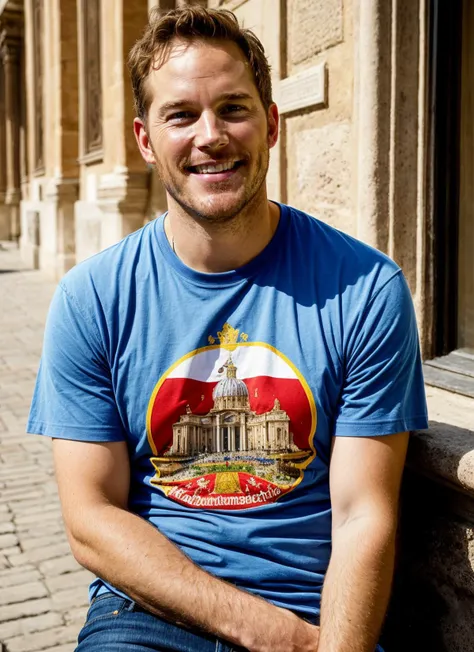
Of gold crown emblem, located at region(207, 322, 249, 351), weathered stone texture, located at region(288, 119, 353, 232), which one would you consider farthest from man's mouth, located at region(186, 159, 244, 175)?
weathered stone texture, located at region(288, 119, 353, 232)

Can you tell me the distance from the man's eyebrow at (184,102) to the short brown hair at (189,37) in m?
0.09

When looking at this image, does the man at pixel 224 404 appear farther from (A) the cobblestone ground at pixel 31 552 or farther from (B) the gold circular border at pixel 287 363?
(A) the cobblestone ground at pixel 31 552

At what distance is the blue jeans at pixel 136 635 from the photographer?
177 cm

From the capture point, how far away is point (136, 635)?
5.89 ft

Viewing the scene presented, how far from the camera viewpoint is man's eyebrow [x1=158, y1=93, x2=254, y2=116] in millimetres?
2023

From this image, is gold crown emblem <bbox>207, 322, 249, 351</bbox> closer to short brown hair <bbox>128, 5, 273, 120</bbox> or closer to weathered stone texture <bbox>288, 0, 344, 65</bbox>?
short brown hair <bbox>128, 5, 273, 120</bbox>

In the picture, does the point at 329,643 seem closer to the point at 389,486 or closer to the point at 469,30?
the point at 389,486

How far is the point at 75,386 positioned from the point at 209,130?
0.72m

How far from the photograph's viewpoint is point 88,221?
11.5 metres

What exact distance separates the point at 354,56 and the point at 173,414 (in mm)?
2251

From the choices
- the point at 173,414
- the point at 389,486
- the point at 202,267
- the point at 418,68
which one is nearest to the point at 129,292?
the point at 202,267

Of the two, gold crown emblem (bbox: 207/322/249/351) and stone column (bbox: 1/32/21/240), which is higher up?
stone column (bbox: 1/32/21/240)

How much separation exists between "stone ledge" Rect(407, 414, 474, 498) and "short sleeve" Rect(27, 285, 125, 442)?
81 cm

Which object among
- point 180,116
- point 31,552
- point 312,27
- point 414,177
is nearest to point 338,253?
point 180,116
